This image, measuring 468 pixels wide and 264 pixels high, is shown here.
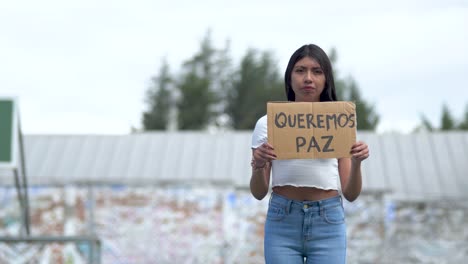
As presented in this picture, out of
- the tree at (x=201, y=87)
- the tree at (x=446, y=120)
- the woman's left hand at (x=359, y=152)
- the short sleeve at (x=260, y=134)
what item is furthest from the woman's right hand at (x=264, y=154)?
the tree at (x=446, y=120)

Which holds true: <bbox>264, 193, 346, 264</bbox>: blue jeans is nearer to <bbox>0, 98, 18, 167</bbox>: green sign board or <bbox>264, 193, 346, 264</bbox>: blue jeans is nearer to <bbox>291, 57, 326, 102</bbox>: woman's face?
<bbox>291, 57, 326, 102</bbox>: woman's face

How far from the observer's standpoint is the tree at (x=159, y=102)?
43.6m

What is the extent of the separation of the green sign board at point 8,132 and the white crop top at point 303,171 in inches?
269

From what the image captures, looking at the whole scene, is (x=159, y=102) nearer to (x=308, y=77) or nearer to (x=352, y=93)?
(x=352, y=93)

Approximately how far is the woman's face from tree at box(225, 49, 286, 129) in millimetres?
38638

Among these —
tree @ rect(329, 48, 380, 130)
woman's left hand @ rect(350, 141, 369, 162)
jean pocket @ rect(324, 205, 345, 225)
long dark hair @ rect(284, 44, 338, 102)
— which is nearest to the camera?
woman's left hand @ rect(350, 141, 369, 162)

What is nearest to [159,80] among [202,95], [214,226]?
[202,95]

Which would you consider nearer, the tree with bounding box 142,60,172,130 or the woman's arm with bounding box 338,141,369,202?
the woman's arm with bounding box 338,141,369,202

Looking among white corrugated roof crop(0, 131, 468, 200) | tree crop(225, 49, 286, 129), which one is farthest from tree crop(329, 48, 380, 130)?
white corrugated roof crop(0, 131, 468, 200)

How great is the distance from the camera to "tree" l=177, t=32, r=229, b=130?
138 ft

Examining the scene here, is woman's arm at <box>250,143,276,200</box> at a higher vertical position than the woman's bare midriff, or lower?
higher

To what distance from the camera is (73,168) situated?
643 inches

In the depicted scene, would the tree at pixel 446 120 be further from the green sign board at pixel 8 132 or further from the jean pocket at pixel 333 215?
the jean pocket at pixel 333 215

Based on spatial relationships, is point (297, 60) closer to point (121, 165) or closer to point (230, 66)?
point (121, 165)
